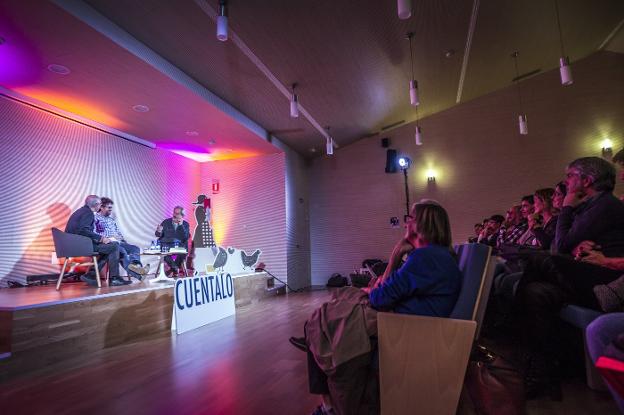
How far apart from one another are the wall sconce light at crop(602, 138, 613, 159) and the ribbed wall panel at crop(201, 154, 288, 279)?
626 centimetres

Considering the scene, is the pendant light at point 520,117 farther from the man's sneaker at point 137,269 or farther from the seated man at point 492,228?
the man's sneaker at point 137,269

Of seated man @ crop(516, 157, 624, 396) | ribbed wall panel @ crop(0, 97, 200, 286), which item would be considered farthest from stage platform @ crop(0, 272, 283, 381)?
seated man @ crop(516, 157, 624, 396)

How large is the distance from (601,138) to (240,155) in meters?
7.28

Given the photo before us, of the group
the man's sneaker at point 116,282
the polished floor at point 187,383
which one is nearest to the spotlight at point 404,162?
the polished floor at point 187,383

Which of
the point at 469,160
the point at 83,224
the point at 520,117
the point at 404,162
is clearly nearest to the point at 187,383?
the point at 83,224

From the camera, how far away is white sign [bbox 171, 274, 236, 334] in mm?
4030

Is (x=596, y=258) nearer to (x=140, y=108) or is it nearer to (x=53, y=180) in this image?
(x=140, y=108)

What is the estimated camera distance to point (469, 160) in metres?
7.75

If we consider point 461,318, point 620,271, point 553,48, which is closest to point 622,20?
point 553,48

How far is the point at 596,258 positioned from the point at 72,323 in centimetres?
395

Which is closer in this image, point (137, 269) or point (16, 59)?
point (16, 59)

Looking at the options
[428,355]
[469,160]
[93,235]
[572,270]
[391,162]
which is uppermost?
[391,162]

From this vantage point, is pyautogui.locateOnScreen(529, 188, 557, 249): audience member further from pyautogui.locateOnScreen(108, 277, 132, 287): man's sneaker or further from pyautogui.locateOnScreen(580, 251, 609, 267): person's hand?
pyautogui.locateOnScreen(108, 277, 132, 287): man's sneaker

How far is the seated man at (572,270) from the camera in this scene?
6.18ft
